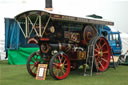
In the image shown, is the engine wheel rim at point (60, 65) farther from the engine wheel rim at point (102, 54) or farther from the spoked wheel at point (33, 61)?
the engine wheel rim at point (102, 54)

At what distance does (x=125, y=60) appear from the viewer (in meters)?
11.0

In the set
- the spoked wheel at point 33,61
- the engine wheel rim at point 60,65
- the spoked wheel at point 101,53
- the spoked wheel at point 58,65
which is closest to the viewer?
the spoked wheel at point 58,65

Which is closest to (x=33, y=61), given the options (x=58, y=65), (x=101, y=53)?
(x=58, y=65)

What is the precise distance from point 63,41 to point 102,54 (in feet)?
4.89

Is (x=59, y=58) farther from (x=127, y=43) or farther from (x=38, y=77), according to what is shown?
(x=127, y=43)

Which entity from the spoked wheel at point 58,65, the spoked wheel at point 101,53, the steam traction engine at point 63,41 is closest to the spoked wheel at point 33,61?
the steam traction engine at point 63,41

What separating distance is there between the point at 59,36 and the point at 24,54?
17.7 feet

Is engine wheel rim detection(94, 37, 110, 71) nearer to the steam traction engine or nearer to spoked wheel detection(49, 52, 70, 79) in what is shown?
the steam traction engine

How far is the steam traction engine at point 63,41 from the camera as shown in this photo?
697 centimetres

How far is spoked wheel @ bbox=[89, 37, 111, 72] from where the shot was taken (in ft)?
26.2

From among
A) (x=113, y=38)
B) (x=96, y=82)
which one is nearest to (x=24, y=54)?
(x=113, y=38)

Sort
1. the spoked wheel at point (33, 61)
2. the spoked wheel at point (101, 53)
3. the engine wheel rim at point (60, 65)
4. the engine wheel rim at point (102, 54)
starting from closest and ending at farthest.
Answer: the engine wheel rim at point (60, 65), the spoked wheel at point (33, 61), the spoked wheel at point (101, 53), the engine wheel rim at point (102, 54)

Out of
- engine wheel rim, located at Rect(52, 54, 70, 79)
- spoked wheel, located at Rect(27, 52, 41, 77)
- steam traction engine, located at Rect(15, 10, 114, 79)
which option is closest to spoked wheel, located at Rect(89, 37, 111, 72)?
steam traction engine, located at Rect(15, 10, 114, 79)

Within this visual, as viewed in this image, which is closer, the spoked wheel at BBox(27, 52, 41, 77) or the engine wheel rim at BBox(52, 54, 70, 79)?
the engine wheel rim at BBox(52, 54, 70, 79)
